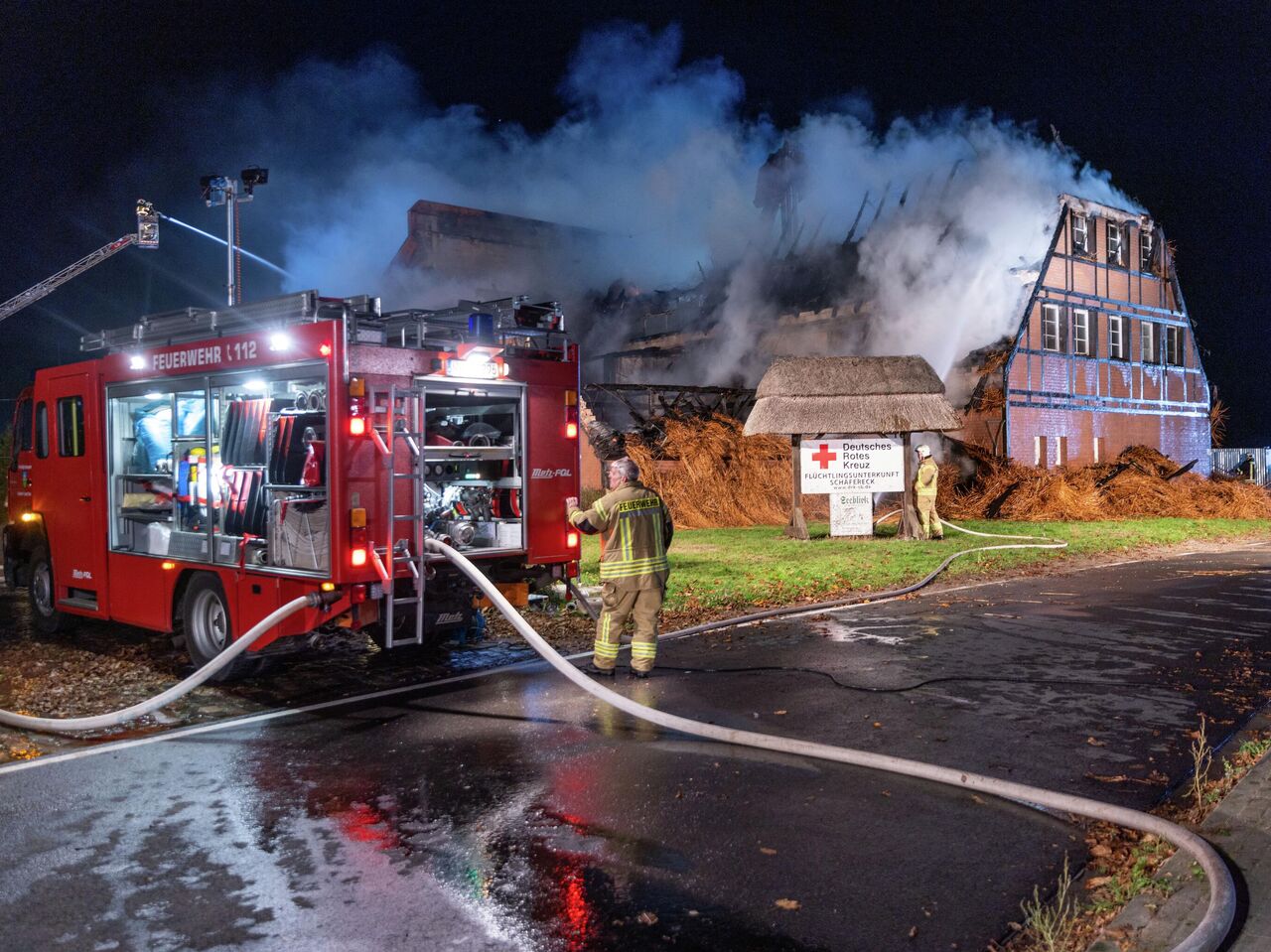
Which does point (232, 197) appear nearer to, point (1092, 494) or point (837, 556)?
point (837, 556)

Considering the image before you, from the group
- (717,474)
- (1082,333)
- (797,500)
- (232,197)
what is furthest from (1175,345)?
(232,197)

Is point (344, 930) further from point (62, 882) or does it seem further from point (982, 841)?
point (982, 841)

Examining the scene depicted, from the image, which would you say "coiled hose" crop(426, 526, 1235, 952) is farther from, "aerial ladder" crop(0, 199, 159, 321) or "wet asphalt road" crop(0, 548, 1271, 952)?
"aerial ladder" crop(0, 199, 159, 321)

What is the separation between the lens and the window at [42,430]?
32.8ft

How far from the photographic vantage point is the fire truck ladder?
7258 millimetres

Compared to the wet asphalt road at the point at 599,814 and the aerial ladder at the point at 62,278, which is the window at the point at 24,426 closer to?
the wet asphalt road at the point at 599,814

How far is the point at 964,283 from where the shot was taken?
27.1m

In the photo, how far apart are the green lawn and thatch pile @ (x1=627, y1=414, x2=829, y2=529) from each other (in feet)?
3.46

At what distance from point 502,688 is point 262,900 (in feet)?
11.9

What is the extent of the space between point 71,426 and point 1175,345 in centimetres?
3310

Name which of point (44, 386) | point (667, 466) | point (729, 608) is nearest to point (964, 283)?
point (667, 466)

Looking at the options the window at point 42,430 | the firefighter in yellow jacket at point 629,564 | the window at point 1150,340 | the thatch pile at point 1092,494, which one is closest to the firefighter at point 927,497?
the thatch pile at point 1092,494

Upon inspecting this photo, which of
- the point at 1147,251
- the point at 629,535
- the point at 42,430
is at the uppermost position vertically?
the point at 1147,251

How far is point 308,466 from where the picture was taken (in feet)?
23.9
